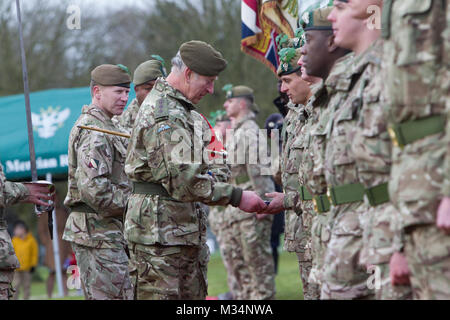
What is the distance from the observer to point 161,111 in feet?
16.7

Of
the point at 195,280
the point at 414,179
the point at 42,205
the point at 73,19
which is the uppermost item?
the point at 73,19

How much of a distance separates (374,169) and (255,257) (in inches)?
261

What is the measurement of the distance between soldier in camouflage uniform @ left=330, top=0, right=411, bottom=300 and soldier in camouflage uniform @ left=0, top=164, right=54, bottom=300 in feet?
10.6

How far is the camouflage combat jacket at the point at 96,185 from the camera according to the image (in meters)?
6.06

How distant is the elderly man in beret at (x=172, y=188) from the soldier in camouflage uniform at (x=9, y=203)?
4.06 ft

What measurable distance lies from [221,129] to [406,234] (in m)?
8.95

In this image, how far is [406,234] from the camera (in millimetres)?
3078

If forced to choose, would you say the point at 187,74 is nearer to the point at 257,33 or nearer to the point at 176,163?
the point at 176,163

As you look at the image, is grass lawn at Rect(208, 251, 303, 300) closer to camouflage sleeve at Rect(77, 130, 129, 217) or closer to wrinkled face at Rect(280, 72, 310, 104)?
wrinkled face at Rect(280, 72, 310, 104)

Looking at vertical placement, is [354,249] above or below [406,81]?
below

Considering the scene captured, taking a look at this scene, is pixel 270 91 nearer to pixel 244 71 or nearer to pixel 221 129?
pixel 244 71

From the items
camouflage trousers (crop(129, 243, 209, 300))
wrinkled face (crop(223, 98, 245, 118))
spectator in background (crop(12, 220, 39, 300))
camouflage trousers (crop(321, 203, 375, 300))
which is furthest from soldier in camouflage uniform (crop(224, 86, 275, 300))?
camouflage trousers (crop(321, 203, 375, 300))

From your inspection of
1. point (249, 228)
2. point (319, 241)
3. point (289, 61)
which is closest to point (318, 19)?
point (319, 241)
